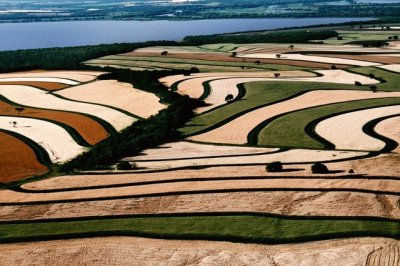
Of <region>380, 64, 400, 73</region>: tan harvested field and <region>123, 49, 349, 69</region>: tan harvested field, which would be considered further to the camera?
<region>123, 49, 349, 69</region>: tan harvested field

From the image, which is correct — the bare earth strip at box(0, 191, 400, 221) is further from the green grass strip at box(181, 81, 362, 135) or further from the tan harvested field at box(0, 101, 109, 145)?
the green grass strip at box(181, 81, 362, 135)

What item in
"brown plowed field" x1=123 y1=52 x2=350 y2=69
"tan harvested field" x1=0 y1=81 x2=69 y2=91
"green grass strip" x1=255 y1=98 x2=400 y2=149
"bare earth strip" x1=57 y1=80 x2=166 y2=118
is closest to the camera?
"green grass strip" x1=255 y1=98 x2=400 y2=149

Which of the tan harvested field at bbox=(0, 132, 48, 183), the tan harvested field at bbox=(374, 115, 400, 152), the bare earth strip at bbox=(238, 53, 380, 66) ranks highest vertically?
the bare earth strip at bbox=(238, 53, 380, 66)

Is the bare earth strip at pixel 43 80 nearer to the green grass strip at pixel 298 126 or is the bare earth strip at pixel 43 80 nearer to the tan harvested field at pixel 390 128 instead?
the green grass strip at pixel 298 126

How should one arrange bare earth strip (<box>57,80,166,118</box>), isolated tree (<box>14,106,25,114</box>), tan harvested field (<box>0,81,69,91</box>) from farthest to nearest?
tan harvested field (<box>0,81,69,91</box>) < isolated tree (<box>14,106,25,114</box>) < bare earth strip (<box>57,80,166,118</box>)

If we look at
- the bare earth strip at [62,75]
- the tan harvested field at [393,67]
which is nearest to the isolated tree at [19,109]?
the bare earth strip at [62,75]

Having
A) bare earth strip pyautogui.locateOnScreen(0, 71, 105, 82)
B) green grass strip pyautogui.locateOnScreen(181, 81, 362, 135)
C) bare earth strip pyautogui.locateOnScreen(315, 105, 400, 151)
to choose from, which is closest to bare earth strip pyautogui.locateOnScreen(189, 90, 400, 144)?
green grass strip pyautogui.locateOnScreen(181, 81, 362, 135)

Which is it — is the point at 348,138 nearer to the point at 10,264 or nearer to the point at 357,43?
the point at 10,264
